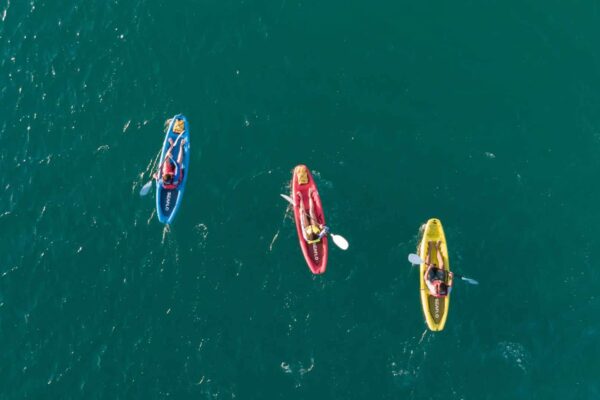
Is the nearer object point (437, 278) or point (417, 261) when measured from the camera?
point (417, 261)

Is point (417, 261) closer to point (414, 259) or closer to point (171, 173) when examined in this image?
point (414, 259)

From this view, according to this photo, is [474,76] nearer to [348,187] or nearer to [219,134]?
[348,187]

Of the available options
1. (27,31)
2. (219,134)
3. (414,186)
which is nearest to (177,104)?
(219,134)

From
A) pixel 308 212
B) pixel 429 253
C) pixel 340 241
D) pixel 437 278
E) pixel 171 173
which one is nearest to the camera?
pixel 340 241

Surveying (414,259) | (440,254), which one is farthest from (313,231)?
(440,254)

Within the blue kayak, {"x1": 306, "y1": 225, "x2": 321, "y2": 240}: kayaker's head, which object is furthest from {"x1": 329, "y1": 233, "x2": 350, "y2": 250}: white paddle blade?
the blue kayak

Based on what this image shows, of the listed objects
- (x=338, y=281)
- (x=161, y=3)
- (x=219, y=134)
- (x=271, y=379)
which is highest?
(x=161, y=3)

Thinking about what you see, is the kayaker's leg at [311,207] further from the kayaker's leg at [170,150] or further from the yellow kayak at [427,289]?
the kayaker's leg at [170,150]
